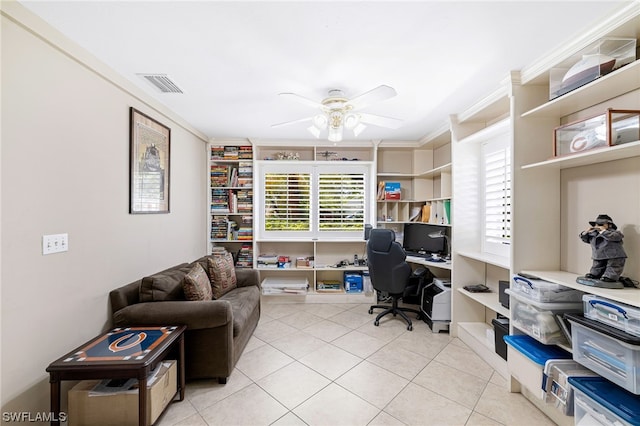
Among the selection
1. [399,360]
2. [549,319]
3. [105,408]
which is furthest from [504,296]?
[105,408]

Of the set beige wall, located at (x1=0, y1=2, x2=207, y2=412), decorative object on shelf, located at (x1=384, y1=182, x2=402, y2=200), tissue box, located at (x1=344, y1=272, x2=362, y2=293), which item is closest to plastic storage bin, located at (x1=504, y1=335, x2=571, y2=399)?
tissue box, located at (x1=344, y1=272, x2=362, y2=293)

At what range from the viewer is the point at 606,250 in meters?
1.42

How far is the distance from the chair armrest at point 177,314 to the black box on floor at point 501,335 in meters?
2.28

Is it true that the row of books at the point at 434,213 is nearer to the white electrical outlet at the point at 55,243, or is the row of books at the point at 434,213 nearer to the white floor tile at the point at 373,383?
the white floor tile at the point at 373,383

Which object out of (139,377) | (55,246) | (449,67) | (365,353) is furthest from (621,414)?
(55,246)

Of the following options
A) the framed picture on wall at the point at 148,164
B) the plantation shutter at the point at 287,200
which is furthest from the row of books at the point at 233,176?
the framed picture on wall at the point at 148,164

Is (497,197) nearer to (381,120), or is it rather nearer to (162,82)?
(381,120)

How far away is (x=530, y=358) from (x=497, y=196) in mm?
1504

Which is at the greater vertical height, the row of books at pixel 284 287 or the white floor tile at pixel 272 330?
the row of books at pixel 284 287

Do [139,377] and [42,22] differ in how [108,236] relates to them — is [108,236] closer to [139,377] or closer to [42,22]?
[139,377]

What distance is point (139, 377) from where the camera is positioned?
1.43 m

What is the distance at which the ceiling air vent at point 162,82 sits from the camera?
6.73 ft

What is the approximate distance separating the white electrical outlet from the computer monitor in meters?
3.70

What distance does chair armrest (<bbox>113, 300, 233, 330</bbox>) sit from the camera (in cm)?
191
